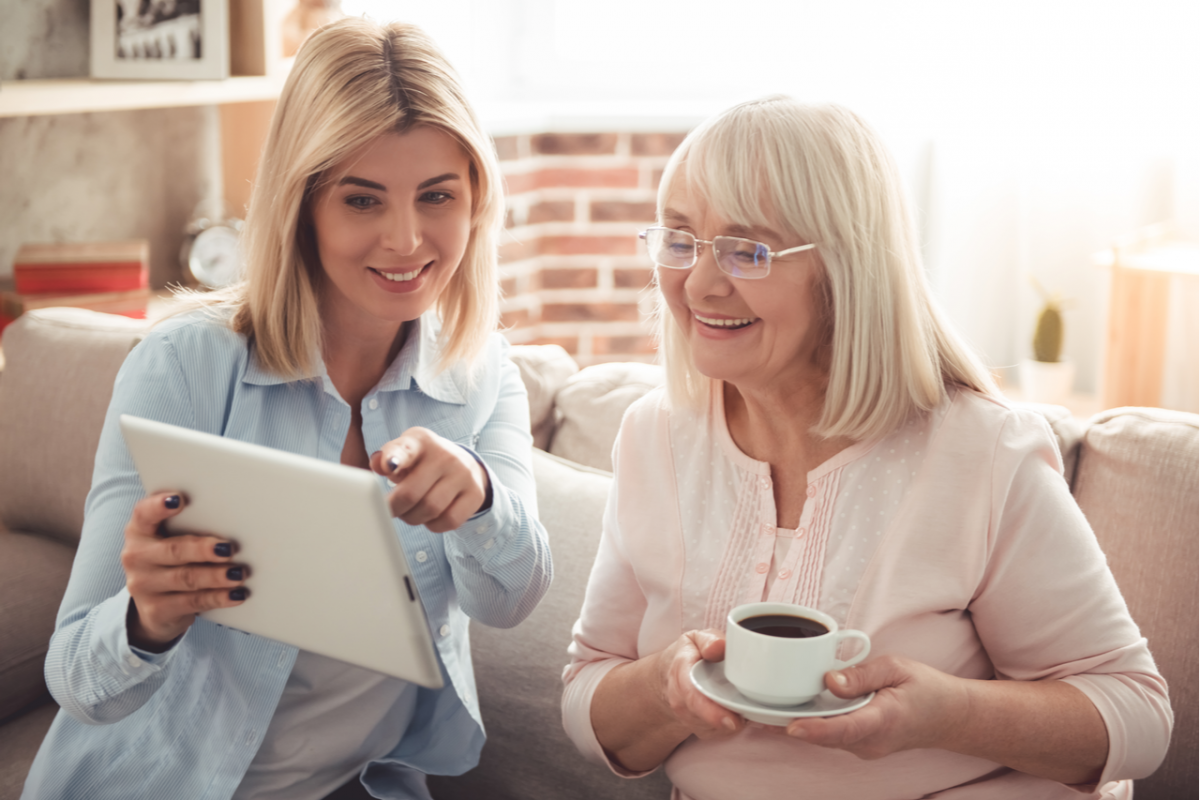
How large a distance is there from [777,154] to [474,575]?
0.57 metres

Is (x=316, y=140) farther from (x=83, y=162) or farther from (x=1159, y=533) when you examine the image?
(x=83, y=162)

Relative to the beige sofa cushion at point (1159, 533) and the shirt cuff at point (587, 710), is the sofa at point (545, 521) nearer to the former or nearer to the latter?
the beige sofa cushion at point (1159, 533)

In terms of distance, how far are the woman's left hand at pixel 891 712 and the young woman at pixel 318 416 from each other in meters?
0.40

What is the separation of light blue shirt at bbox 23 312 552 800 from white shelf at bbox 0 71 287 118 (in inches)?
35.0

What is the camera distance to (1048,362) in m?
3.12

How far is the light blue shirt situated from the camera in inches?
44.9

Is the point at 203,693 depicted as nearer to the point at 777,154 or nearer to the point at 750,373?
the point at 750,373

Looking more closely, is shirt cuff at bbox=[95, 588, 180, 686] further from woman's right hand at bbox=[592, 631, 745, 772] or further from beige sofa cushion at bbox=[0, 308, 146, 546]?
beige sofa cushion at bbox=[0, 308, 146, 546]

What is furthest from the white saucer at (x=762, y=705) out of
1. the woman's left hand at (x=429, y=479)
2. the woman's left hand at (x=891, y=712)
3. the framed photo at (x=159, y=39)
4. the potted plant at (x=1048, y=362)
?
the potted plant at (x=1048, y=362)

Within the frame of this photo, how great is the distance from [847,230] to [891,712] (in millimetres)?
474

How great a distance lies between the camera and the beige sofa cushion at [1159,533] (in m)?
1.27

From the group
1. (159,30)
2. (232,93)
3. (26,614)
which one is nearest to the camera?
(26,614)

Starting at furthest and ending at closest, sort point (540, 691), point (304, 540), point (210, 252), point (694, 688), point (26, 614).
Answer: point (210, 252)
point (26, 614)
point (540, 691)
point (694, 688)
point (304, 540)

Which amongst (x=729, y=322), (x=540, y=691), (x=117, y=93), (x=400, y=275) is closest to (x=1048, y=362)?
(x=540, y=691)
